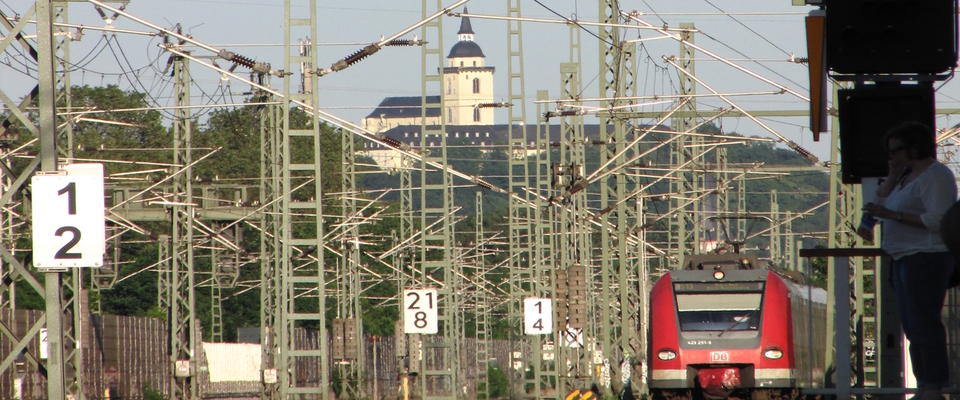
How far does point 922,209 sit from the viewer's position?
303 inches

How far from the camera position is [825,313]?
21.9m

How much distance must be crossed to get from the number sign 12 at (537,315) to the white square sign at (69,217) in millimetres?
20338

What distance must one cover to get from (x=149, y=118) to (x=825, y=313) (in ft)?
224

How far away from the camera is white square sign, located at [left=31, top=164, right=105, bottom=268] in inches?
441

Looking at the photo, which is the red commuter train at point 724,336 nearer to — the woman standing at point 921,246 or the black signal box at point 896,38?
the black signal box at point 896,38

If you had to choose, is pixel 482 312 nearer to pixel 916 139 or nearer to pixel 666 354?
pixel 666 354

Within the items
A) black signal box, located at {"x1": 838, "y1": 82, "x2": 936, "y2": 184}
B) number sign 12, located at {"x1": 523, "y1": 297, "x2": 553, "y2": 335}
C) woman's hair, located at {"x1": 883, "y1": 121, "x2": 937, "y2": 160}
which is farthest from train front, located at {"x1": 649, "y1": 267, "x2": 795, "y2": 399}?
woman's hair, located at {"x1": 883, "y1": 121, "x2": 937, "y2": 160}

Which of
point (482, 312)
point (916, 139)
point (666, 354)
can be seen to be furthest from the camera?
point (482, 312)

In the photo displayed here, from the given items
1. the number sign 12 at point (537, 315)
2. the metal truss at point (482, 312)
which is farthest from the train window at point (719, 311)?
the metal truss at point (482, 312)

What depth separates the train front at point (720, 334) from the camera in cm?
2216

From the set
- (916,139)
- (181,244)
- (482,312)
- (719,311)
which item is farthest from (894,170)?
(482,312)

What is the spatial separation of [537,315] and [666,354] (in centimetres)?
888

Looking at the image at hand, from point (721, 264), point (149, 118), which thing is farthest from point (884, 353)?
point (149, 118)

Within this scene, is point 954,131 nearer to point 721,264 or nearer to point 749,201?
point 721,264
